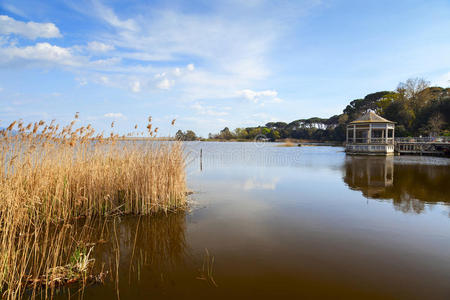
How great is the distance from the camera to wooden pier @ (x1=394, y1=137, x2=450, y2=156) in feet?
86.0

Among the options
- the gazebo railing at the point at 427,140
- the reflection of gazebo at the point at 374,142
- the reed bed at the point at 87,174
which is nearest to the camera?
the reed bed at the point at 87,174

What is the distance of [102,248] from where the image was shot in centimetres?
397

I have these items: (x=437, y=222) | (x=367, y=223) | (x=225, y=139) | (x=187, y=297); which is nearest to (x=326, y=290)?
(x=187, y=297)

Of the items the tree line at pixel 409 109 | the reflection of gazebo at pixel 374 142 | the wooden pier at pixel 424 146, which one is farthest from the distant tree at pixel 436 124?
the reflection of gazebo at pixel 374 142

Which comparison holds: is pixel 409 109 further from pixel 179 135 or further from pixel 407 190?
pixel 179 135

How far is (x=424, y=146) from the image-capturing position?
2812cm

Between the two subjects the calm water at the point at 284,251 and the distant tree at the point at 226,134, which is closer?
the calm water at the point at 284,251

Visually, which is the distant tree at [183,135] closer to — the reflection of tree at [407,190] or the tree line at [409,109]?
the reflection of tree at [407,190]

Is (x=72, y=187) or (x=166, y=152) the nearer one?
(x=72, y=187)

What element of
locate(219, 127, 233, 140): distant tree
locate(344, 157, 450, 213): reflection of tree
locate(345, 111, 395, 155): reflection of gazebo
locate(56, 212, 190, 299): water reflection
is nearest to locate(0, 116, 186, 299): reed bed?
locate(56, 212, 190, 299): water reflection

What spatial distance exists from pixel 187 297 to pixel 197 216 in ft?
9.44

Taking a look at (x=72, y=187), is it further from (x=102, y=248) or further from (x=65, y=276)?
(x=65, y=276)

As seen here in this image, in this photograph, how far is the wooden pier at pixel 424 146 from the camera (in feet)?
86.0

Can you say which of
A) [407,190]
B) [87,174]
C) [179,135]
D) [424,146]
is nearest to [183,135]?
[179,135]
